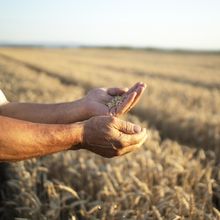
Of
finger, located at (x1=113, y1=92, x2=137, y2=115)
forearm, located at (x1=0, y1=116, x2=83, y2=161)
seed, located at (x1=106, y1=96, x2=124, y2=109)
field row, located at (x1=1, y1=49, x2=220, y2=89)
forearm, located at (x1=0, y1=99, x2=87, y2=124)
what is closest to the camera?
forearm, located at (x1=0, y1=116, x2=83, y2=161)

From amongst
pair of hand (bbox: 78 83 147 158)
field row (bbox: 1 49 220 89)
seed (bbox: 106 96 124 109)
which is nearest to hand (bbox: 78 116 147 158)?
pair of hand (bbox: 78 83 147 158)

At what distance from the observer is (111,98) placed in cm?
323

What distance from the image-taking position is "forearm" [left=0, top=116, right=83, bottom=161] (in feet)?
7.72

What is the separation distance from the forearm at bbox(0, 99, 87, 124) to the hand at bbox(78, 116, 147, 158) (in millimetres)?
512

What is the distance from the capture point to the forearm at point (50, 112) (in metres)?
3.13

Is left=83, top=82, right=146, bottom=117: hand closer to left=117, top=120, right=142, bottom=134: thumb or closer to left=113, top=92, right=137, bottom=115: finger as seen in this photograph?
left=113, top=92, right=137, bottom=115: finger

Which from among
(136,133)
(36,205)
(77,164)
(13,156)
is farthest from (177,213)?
(77,164)

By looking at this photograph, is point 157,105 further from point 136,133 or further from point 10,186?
point 136,133

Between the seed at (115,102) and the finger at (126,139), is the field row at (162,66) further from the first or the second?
the finger at (126,139)

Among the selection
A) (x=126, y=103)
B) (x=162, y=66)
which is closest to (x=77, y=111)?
(x=126, y=103)

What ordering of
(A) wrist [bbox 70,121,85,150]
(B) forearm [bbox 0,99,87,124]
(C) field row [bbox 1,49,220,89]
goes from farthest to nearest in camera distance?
(C) field row [bbox 1,49,220,89] → (B) forearm [bbox 0,99,87,124] → (A) wrist [bbox 70,121,85,150]

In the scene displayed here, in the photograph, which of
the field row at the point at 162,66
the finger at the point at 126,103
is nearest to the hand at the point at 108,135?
the finger at the point at 126,103

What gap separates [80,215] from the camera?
3.58m

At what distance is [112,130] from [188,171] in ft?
5.44
